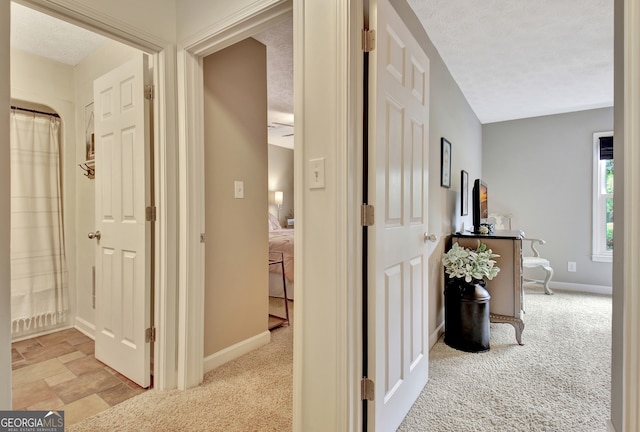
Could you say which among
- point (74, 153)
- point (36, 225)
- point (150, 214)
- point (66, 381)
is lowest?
point (66, 381)

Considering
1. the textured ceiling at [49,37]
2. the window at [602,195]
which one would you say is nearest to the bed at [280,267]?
the textured ceiling at [49,37]

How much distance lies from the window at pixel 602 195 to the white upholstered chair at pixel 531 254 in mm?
659

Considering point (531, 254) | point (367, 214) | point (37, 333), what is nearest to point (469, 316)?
point (367, 214)

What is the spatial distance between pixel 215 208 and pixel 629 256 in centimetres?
205

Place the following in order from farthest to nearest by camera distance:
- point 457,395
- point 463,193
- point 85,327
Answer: point 463,193 → point 85,327 → point 457,395

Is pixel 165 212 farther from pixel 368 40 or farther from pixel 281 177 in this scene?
pixel 281 177

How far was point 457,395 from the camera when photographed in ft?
6.09

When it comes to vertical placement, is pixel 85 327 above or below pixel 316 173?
A: below

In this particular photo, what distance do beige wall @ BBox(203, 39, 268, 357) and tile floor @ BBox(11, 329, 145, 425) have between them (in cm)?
60

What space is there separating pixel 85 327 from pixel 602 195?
628 centimetres

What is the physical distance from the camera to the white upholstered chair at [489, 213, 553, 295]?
411 centimetres

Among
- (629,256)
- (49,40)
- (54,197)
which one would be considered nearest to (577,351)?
(629,256)

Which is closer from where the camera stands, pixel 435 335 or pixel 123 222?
pixel 123 222

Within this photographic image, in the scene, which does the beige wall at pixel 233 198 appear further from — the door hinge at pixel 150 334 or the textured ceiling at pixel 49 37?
the textured ceiling at pixel 49 37
